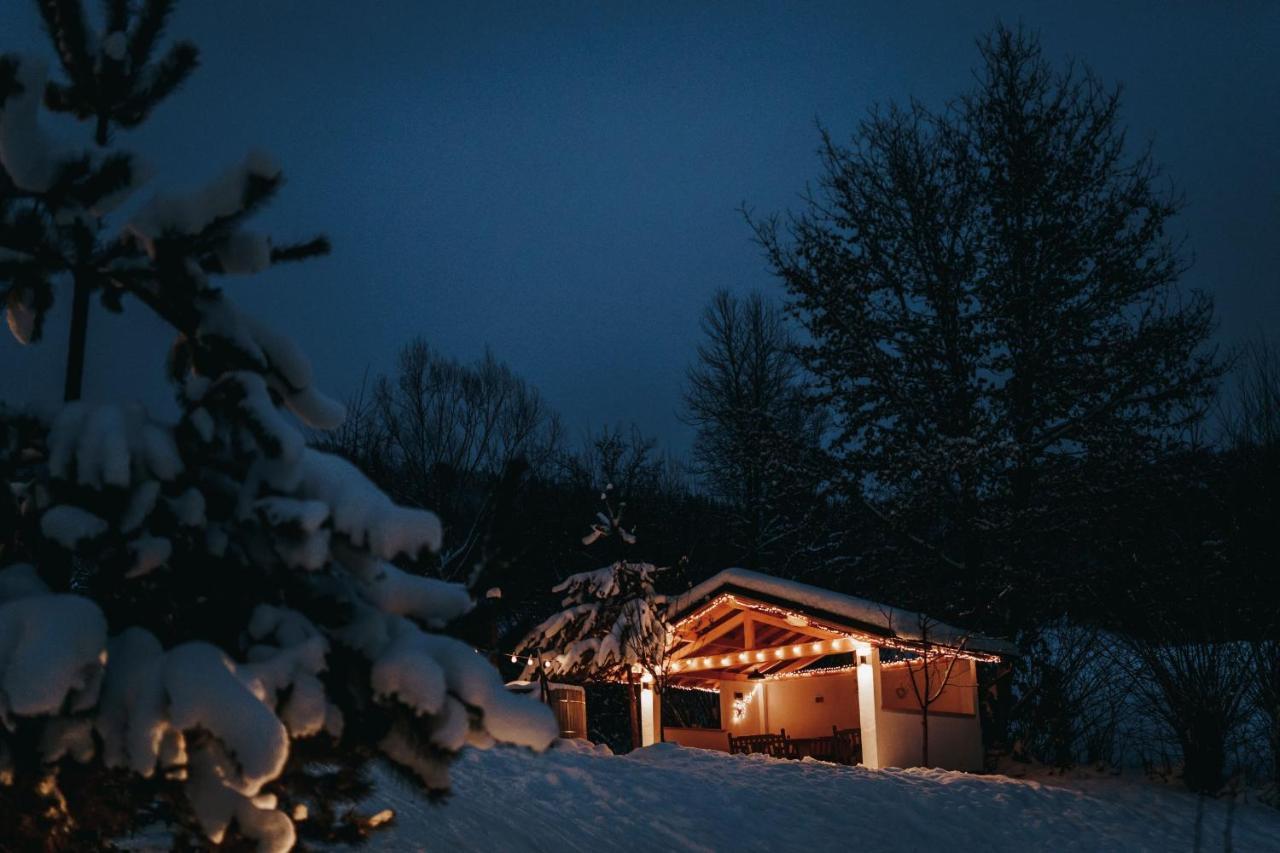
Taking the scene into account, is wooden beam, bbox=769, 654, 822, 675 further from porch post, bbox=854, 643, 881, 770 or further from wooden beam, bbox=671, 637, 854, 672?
porch post, bbox=854, 643, 881, 770

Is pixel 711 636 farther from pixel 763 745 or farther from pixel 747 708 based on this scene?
pixel 747 708

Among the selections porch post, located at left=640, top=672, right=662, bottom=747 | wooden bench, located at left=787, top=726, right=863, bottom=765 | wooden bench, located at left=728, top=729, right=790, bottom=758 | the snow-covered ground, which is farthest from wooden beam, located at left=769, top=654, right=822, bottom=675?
the snow-covered ground

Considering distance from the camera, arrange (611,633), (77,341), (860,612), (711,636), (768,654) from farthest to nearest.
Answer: (711,636)
(611,633)
(768,654)
(860,612)
(77,341)

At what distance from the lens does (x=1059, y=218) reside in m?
20.3

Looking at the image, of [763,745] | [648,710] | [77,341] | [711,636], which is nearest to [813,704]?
[711,636]

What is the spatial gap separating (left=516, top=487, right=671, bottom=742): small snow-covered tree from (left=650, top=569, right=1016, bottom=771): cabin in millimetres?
524

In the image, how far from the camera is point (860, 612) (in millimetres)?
17750

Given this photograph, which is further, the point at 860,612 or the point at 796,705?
the point at 796,705

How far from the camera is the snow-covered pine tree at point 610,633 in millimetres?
19906

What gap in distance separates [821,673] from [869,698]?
5719 millimetres

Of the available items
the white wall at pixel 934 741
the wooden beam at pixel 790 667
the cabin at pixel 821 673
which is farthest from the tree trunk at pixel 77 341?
the wooden beam at pixel 790 667

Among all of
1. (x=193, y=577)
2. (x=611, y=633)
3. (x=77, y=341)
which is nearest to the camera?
(x=193, y=577)

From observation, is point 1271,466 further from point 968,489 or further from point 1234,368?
point 968,489

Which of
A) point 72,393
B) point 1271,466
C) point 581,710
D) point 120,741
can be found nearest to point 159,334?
point 72,393
